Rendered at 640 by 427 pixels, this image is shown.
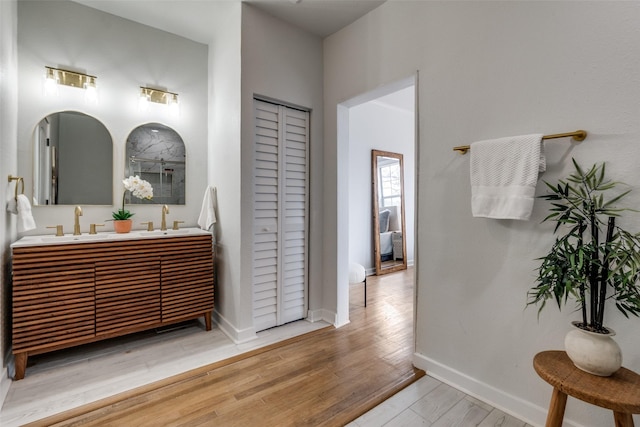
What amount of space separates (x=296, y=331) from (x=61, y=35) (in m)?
3.17

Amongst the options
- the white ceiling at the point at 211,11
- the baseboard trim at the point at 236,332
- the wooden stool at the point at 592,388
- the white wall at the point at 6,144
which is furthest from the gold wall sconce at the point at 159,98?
the wooden stool at the point at 592,388

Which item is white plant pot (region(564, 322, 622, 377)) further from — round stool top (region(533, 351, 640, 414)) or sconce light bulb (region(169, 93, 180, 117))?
sconce light bulb (region(169, 93, 180, 117))

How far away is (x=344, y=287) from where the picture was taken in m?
2.83

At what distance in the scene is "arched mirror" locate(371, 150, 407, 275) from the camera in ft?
15.1

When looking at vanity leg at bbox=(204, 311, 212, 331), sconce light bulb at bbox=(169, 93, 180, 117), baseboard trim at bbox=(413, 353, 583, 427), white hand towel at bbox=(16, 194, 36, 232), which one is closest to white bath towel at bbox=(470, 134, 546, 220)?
baseboard trim at bbox=(413, 353, 583, 427)

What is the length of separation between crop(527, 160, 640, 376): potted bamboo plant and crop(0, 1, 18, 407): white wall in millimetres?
2986

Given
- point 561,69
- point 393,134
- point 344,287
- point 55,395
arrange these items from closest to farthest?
point 561,69 < point 55,395 < point 344,287 < point 393,134

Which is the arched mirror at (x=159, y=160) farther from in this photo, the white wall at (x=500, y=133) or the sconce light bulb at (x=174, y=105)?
the white wall at (x=500, y=133)

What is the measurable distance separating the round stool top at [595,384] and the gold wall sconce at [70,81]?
3.57 m

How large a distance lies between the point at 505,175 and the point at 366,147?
3114 mm

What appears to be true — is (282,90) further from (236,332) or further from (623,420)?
(623,420)

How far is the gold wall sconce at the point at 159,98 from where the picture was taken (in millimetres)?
2705

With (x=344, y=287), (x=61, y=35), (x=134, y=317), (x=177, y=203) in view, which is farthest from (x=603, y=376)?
(x=61, y=35)

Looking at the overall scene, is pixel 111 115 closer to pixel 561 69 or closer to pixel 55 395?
pixel 55 395
